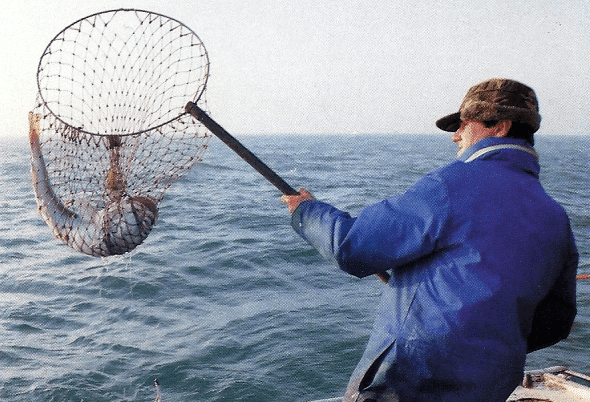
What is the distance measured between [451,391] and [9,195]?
28.3 m

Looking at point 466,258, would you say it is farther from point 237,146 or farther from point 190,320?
point 190,320

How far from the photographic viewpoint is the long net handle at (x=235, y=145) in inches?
127

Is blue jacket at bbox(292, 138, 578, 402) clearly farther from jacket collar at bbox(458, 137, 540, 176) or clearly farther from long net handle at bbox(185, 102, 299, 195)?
long net handle at bbox(185, 102, 299, 195)

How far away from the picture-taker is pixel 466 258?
6.47 ft

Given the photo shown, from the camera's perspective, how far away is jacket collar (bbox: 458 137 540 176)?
2.15 meters

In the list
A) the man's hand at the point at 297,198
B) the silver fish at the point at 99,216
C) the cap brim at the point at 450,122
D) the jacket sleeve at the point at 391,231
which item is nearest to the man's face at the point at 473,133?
the cap brim at the point at 450,122

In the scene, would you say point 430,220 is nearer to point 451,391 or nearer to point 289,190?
point 451,391

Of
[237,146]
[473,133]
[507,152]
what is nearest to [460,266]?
[507,152]

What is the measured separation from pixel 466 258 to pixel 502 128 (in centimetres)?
63

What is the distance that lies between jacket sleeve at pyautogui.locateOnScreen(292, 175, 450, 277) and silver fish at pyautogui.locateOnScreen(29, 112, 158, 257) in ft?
8.77

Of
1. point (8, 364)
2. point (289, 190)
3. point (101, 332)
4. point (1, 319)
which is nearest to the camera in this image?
point (289, 190)

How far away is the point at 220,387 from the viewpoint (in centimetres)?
766

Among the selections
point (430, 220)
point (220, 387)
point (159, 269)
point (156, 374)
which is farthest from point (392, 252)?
point (159, 269)

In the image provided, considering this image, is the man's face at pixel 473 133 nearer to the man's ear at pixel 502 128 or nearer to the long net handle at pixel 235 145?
the man's ear at pixel 502 128
